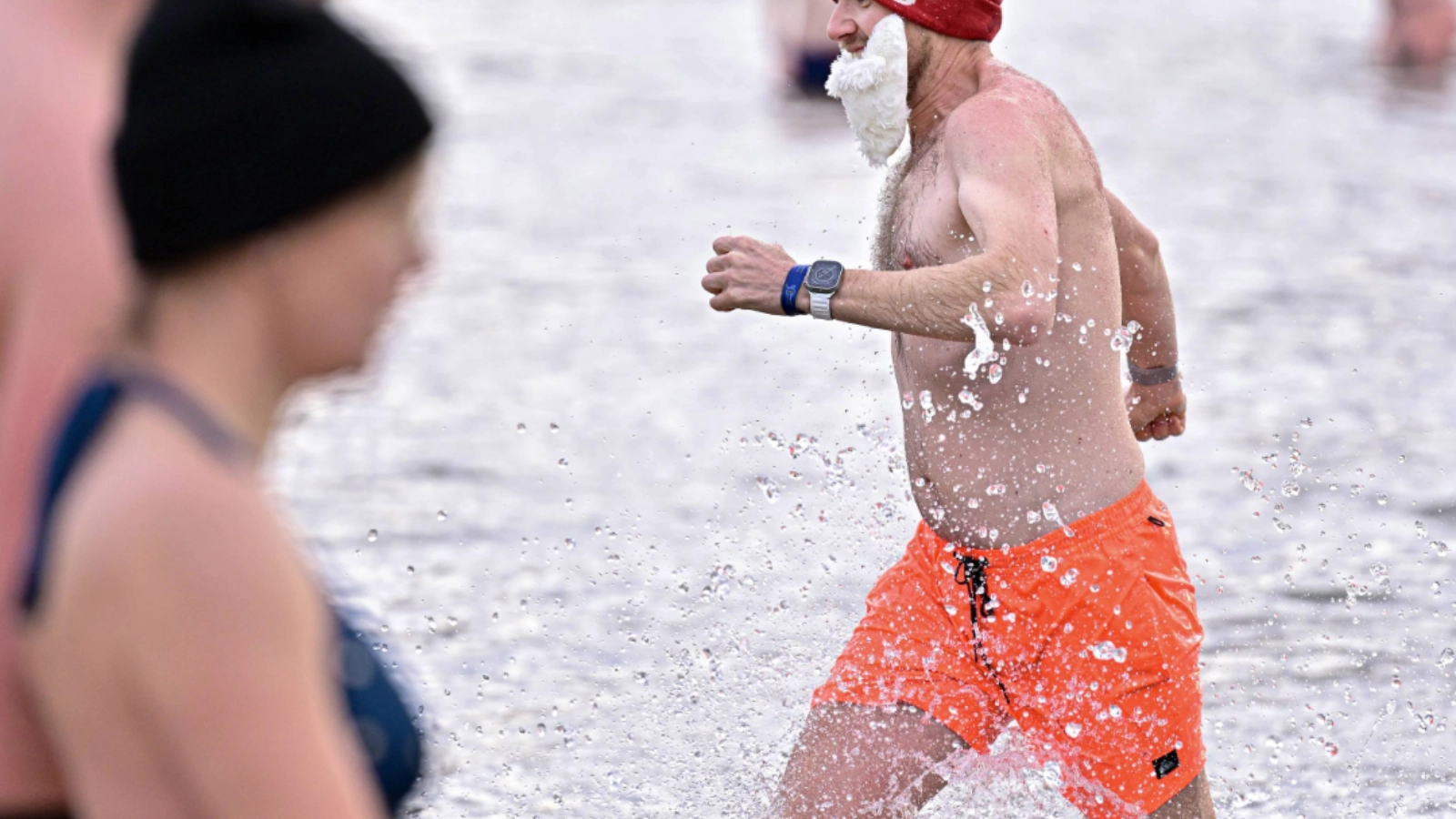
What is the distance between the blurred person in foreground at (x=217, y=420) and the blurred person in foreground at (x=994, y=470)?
2116mm

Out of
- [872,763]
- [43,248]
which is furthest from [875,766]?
[43,248]

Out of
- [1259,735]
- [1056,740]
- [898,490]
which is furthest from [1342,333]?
[1056,740]

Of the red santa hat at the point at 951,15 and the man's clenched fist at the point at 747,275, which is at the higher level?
the red santa hat at the point at 951,15

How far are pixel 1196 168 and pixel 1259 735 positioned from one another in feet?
33.6

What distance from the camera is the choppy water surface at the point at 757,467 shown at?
18.5ft

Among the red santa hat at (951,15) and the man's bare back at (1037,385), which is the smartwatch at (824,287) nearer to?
the man's bare back at (1037,385)

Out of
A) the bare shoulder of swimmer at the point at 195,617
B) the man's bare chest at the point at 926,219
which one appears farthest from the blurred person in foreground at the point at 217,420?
the man's bare chest at the point at 926,219

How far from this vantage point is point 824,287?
12.6 ft

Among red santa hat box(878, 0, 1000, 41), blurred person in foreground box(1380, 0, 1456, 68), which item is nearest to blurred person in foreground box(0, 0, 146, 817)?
red santa hat box(878, 0, 1000, 41)

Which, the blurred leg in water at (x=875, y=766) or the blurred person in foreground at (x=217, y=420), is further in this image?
the blurred leg in water at (x=875, y=766)

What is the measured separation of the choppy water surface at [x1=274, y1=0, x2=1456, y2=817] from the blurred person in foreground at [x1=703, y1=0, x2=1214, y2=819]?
1.10 ft

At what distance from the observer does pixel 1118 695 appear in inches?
152

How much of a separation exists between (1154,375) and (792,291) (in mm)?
1102

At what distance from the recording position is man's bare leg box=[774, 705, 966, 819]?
3.96 m
